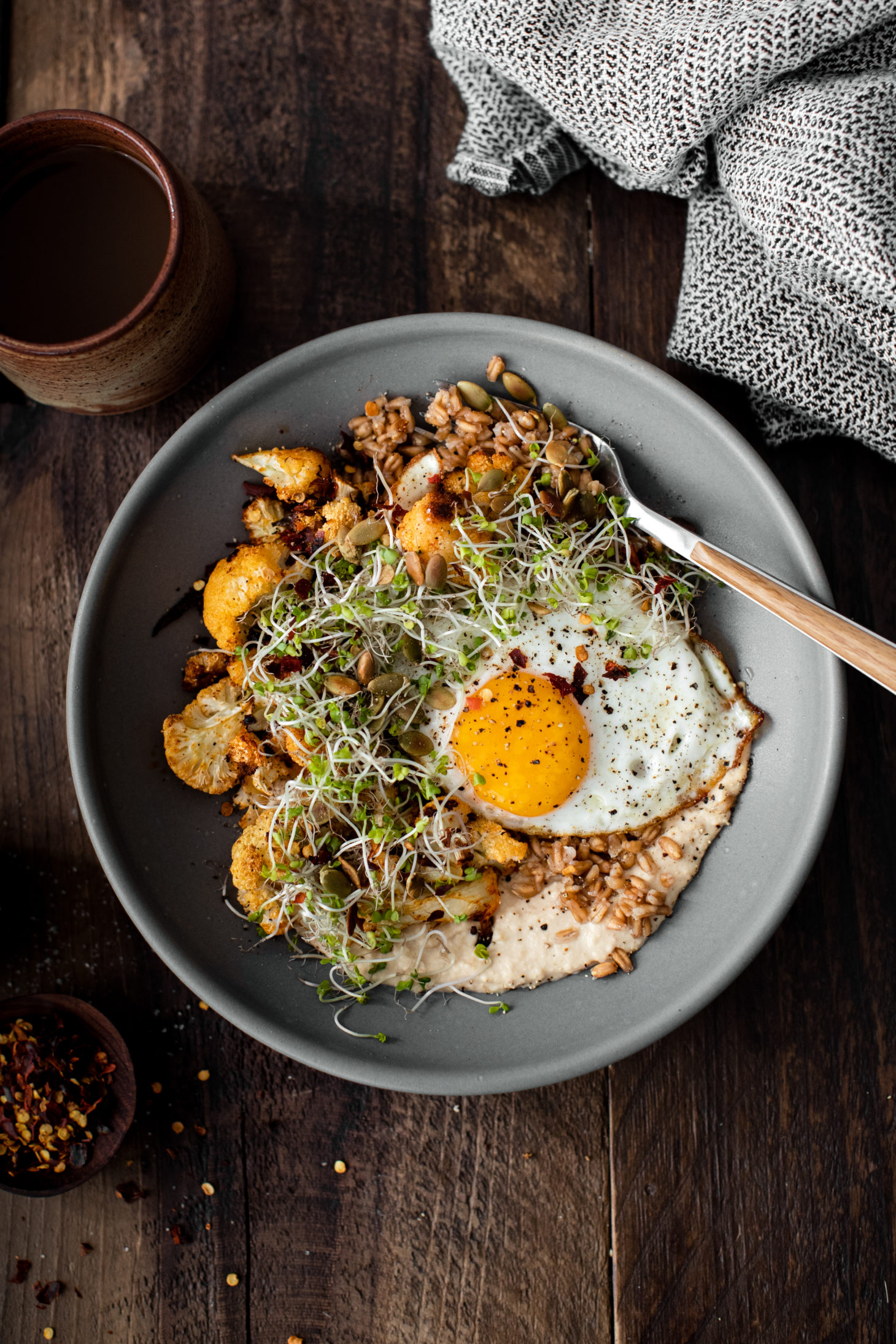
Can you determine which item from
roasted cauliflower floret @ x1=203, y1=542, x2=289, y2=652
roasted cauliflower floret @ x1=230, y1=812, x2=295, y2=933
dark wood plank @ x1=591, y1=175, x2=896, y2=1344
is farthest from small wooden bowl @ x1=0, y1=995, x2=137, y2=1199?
dark wood plank @ x1=591, y1=175, x2=896, y2=1344

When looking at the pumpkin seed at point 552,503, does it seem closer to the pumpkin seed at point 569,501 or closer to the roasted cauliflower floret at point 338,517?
the pumpkin seed at point 569,501

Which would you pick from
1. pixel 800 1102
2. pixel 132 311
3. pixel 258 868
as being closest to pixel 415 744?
pixel 258 868

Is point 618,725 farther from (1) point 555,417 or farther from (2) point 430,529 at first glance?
(1) point 555,417

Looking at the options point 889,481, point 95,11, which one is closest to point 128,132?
point 95,11

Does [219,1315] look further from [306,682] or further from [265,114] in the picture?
[265,114]

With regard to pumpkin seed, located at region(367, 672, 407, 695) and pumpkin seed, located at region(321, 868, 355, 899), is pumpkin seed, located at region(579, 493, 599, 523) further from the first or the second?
pumpkin seed, located at region(321, 868, 355, 899)

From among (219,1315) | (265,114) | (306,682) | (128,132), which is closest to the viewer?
(128,132)

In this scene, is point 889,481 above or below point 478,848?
above
